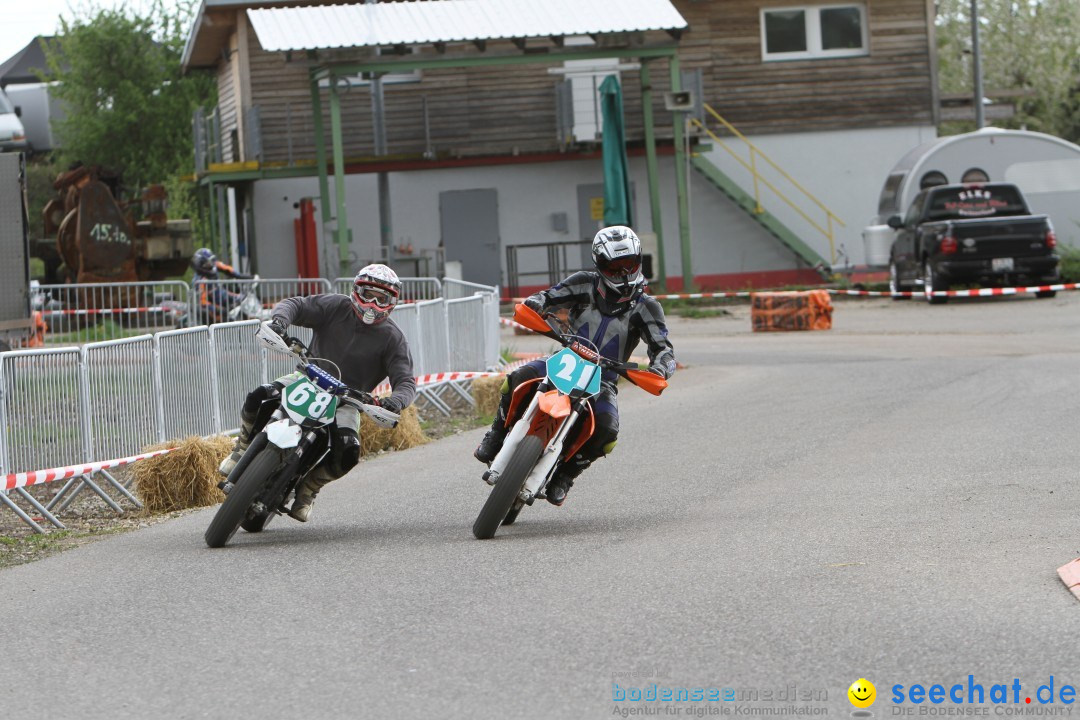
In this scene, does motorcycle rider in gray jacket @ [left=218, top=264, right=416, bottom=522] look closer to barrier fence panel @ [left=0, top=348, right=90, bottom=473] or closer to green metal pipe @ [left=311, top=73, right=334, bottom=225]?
barrier fence panel @ [left=0, top=348, right=90, bottom=473]

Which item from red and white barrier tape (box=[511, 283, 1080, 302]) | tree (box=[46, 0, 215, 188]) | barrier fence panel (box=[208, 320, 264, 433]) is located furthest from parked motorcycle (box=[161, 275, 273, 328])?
tree (box=[46, 0, 215, 188])

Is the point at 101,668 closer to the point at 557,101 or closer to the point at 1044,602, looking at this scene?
the point at 1044,602

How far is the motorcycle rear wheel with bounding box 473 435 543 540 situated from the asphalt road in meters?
0.12

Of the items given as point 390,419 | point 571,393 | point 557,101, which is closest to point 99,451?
point 390,419

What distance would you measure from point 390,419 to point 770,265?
30.0 metres

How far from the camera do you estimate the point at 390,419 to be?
927 centimetres

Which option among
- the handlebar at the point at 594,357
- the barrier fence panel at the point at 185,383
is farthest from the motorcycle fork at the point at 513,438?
the barrier fence panel at the point at 185,383

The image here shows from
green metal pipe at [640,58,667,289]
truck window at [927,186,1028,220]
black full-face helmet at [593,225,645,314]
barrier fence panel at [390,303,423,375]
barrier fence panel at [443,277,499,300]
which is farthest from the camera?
green metal pipe at [640,58,667,289]

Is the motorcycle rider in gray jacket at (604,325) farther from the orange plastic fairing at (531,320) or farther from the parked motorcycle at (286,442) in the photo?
the parked motorcycle at (286,442)

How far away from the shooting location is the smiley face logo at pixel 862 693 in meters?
5.34

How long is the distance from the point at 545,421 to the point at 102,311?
57.3 feet

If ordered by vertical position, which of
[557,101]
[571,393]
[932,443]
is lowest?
[932,443]

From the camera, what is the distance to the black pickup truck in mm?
28516

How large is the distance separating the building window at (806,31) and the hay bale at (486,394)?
23508mm
